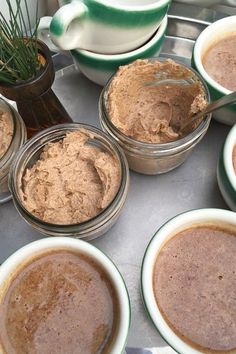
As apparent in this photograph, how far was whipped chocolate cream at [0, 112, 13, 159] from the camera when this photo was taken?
2.55ft

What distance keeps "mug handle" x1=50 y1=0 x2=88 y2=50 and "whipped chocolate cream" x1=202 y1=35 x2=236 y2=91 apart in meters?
0.25

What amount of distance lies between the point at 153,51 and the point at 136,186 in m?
0.26

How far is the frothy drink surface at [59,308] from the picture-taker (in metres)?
0.63

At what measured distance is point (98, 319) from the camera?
2.11ft

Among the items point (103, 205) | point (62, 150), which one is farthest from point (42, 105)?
point (103, 205)

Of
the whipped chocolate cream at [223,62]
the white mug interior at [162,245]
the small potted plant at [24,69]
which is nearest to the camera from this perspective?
the white mug interior at [162,245]

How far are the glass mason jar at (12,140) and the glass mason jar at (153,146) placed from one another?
143 millimetres

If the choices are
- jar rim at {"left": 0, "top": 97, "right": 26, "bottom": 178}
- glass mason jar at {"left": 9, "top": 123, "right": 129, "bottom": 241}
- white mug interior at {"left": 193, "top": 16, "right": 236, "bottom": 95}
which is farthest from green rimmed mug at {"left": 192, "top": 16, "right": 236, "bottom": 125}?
jar rim at {"left": 0, "top": 97, "right": 26, "bottom": 178}

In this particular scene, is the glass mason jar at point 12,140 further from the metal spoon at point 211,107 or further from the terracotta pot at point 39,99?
the metal spoon at point 211,107

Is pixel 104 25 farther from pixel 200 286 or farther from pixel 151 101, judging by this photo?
pixel 200 286

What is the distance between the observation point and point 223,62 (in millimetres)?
877

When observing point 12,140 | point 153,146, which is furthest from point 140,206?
point 12,140

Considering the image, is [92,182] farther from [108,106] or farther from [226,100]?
[226,100]

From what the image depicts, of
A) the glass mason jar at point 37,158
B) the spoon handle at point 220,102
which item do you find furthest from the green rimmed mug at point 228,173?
the glass mason jar at point 37,158
